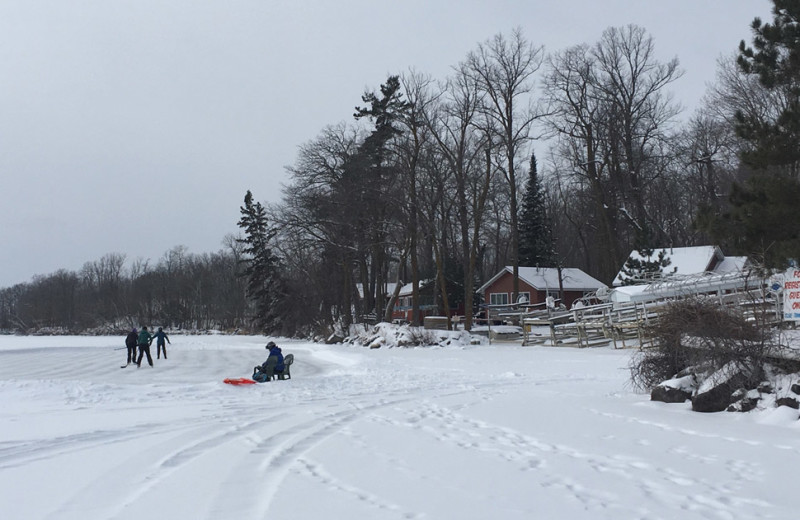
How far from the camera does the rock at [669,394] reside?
10.8 m

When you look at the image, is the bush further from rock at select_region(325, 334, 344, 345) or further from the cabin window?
the cabin window

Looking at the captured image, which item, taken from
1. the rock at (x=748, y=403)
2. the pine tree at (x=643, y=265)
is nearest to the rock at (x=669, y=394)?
the rock at (x=748, y=403)

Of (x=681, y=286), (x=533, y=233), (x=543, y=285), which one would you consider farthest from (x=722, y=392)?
(x=533, y=233)

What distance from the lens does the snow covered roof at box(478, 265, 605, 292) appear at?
54919mm

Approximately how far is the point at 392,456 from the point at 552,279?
49804 millimetres

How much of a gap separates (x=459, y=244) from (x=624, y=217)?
21.4 metres

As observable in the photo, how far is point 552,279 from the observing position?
55969 millimetres

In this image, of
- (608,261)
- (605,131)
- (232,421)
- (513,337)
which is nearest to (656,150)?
(605,131)

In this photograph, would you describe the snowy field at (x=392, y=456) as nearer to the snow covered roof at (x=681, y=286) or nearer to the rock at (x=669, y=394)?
the rock at (x=669, y=394)

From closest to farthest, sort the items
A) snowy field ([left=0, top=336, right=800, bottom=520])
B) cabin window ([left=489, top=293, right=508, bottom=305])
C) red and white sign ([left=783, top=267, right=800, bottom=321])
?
snowy field ([left=0, top=336, right=800, bottom=520]) < red and white sign ([left=783, top=267, right=800, bottom=321]) < cabin window ([left=489, top=293, right=508, bottom=305])

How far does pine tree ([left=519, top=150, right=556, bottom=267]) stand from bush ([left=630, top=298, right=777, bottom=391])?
5045 cm

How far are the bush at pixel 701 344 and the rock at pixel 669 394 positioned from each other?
0.36 metres

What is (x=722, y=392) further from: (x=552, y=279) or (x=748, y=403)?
(x=552, y=279)

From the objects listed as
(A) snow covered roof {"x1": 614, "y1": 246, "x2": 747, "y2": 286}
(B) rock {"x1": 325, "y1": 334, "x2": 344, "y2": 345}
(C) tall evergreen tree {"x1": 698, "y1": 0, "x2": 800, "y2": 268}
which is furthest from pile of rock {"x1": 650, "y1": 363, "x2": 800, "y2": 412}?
(B) rock {"x1": 325, "y1": 334, "x2": 344, "y2": 345}
